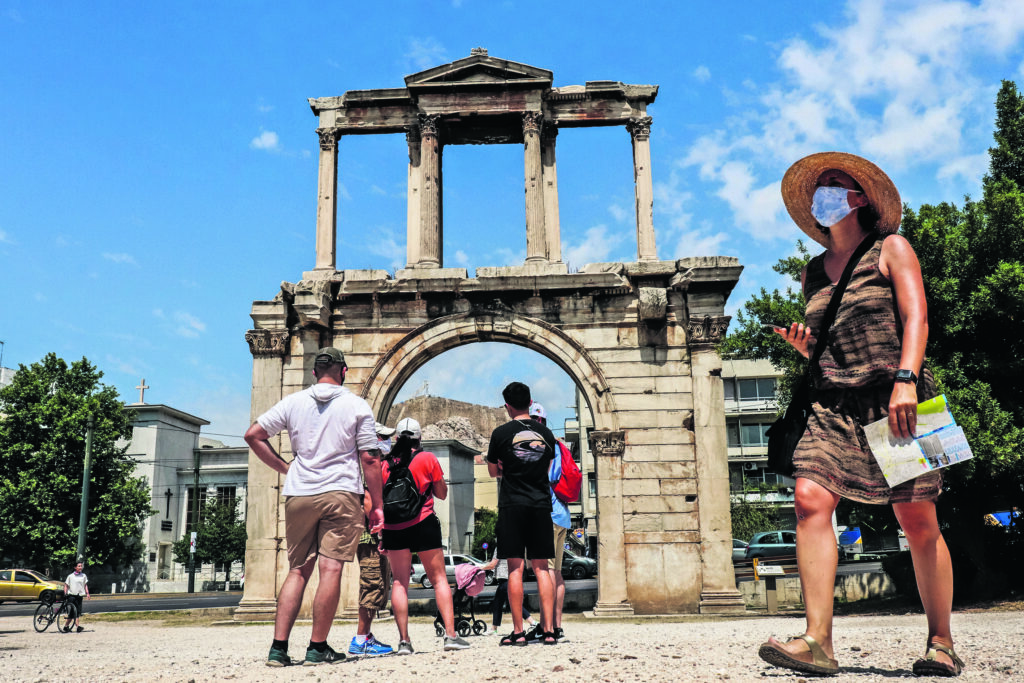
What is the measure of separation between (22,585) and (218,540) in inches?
532

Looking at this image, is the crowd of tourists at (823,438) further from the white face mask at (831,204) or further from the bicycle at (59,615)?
the bicycle at (59,615)

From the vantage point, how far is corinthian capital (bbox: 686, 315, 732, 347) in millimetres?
15789

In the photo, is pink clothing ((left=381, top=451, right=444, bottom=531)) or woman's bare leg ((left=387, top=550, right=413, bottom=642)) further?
pink clothing ((left=381, top=451, right=444, bottom=531))

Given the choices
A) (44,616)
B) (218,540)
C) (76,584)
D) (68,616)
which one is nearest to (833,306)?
(68,616)

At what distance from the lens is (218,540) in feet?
137

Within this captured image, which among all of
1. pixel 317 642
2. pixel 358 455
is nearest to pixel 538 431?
pixel 358 455

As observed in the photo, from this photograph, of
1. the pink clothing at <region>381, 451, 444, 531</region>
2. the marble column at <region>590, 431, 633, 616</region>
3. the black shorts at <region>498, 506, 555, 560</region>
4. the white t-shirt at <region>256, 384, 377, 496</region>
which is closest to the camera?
→ the white t-shirt at <region>256, 384, 377, 496</region>

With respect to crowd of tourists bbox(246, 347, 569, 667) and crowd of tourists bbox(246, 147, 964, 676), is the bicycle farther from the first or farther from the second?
crowd of tourists bbox(246, 147, 964, 676)

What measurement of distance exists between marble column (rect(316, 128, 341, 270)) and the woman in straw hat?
13.2 meters

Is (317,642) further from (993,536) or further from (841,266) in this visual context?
(993,536)

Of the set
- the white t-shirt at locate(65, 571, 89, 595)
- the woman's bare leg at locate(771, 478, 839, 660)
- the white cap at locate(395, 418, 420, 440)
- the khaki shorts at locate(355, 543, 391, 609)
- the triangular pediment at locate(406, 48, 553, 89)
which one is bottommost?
the white t-shirt at locate(65, 571, 89, 595)

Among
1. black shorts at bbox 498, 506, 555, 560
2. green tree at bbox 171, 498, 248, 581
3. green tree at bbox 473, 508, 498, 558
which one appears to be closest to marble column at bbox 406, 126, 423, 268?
black shorts at bbox 498, 506, 555, 560

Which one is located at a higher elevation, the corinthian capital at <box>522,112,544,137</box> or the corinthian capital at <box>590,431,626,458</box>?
the corinthian capital at <box>522,112,544,137</box>

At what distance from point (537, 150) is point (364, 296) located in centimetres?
439
